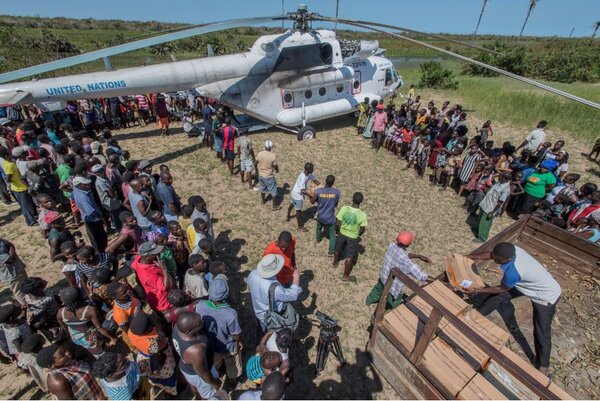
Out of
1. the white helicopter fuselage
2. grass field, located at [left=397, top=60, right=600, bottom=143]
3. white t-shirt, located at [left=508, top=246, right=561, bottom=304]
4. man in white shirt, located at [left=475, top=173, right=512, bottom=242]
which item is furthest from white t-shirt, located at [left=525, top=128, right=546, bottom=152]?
white t-shirt, located at [left=508, top=246, right=561, bottom=304]

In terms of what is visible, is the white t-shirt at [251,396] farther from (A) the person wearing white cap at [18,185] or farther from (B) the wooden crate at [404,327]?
(A) the person wearing white cap at [18,185]

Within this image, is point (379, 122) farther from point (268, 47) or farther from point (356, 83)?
point (268, 47)

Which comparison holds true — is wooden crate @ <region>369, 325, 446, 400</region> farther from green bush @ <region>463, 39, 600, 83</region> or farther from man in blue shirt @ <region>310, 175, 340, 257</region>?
green bush @ <region>463, 39, 600, 83</region>

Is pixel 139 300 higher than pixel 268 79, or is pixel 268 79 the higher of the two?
pixel 268 79

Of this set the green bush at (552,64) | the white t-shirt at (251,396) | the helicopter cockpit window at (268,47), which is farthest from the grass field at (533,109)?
the white t-shirt at (251,396)

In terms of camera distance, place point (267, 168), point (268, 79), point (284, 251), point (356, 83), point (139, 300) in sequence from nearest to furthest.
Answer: point (284, 251)
point (139, 300)
point (267, 168)
point (268, 79)
point (356, 83)

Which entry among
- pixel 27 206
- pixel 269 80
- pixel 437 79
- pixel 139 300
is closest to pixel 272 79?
pixel 269 80

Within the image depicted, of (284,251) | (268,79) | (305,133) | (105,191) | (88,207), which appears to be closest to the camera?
(284,251)
